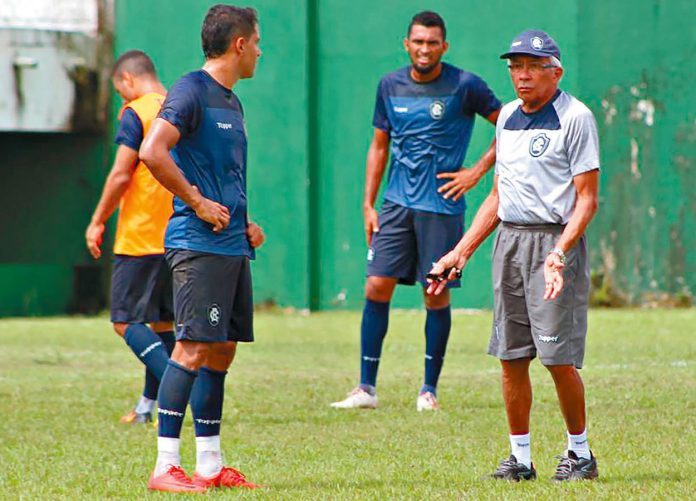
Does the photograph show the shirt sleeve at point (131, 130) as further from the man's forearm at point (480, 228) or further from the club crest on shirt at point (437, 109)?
the man's forearm at point (480, 228)

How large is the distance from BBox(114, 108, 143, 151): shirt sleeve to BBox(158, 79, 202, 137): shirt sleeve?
7.37 ft

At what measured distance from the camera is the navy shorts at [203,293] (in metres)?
6.19

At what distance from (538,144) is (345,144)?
12399mm

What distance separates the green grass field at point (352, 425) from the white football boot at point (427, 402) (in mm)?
89

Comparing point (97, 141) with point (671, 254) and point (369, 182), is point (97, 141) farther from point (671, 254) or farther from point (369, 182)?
point (369, 182)

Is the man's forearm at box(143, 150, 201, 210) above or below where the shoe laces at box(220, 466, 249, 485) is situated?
above

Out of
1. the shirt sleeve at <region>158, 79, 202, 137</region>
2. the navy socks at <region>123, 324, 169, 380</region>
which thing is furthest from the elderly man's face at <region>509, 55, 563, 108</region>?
the navy socks at <region>123, 324, 169, 380</region>

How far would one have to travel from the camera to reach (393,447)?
7.45 m

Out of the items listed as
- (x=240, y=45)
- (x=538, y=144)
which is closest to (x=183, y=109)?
(x=240, y=45)

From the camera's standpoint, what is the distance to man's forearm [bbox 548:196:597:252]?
6.04m

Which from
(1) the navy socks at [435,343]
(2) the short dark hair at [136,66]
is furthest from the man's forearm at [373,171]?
(2) the short dark hair at [136,66]

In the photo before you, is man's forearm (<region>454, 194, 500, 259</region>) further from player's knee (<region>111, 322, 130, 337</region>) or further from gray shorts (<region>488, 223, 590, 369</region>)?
player's knee (<region>111, 322, 130, 337</region>)

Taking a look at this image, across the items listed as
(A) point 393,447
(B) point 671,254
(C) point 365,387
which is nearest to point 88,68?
(B) point 671,254

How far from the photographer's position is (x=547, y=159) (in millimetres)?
6195
